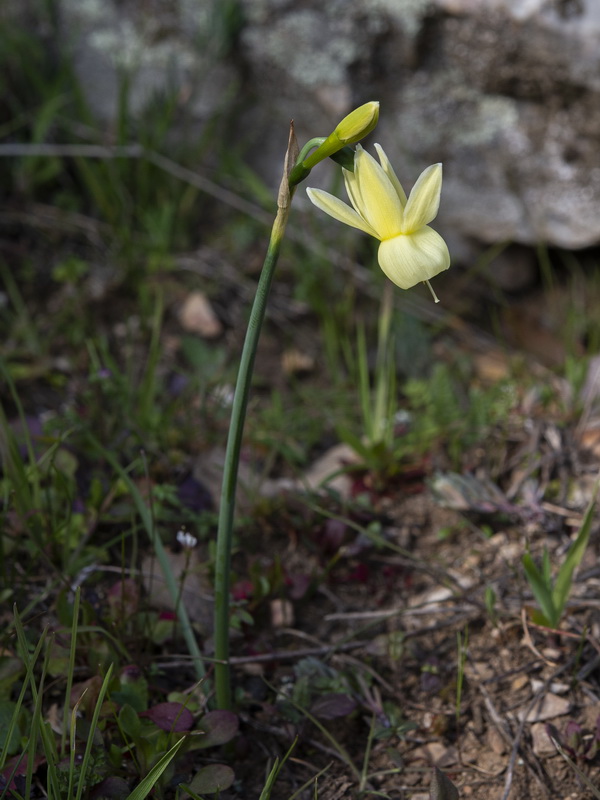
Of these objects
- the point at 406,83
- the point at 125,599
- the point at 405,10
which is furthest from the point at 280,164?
the point at 125,599

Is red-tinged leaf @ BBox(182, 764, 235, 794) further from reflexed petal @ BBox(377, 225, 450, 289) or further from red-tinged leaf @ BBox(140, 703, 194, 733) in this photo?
reflexed petal @ BBox(377, 225, 450, 289)

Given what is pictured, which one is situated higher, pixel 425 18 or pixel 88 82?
pixel 425 18

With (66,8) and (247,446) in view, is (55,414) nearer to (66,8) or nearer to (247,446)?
(247,446)

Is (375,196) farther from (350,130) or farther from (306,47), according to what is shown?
(306,47)

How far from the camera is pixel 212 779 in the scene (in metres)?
1.15

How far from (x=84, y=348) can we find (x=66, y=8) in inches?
52.5

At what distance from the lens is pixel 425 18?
96.6 inches

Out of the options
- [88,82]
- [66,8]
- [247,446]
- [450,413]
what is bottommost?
[247,446]

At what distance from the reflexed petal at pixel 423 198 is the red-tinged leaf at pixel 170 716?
2.60ft

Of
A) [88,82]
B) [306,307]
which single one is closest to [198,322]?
[306,307]

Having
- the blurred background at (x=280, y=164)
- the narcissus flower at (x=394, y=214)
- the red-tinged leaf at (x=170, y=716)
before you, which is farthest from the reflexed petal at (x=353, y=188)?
the blurred background at (x=280, y=164)

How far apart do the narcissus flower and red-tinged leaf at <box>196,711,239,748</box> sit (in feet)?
2.44

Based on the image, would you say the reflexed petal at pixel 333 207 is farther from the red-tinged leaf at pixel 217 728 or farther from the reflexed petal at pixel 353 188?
the red-tinged leaf at pixel 217 728

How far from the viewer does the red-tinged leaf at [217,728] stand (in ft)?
3.89
